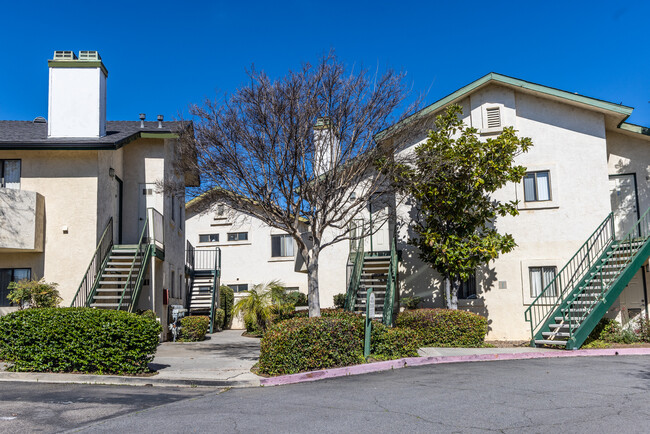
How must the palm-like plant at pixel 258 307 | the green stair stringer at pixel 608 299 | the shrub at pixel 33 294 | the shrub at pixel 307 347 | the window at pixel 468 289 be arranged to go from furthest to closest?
the palm-like plant at pixel 258 307
the window at pixel 468 289
the shrub at pixel 33 294
the green stair stringer at pixel 608 299
the shrub at pixel 307 347

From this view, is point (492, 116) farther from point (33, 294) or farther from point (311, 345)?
point (33, 294)

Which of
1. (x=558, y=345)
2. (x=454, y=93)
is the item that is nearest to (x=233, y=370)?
(x=558, y=345)

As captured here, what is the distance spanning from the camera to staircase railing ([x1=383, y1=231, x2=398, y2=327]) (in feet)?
56.8

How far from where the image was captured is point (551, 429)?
7.24m

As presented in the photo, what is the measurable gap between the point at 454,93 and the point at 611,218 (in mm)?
5776

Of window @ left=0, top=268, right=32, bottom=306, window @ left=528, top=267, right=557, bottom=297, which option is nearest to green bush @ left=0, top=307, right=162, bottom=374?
window @ left=0, top=268, right=32, bottom=306

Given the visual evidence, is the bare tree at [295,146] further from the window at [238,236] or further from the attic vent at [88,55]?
the window at [238,236]

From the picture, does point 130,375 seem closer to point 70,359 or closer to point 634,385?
point 70,359

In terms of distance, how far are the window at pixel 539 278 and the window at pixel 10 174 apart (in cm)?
1460

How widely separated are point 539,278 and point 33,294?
1370 centimetres

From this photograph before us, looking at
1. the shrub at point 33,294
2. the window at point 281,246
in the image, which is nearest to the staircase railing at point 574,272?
the shrub at point 33,294

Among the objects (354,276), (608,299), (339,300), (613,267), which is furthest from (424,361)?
(339,300)

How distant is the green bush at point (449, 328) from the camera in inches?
631

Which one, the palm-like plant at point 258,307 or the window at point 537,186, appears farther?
the palm-like plant at point 258,307
